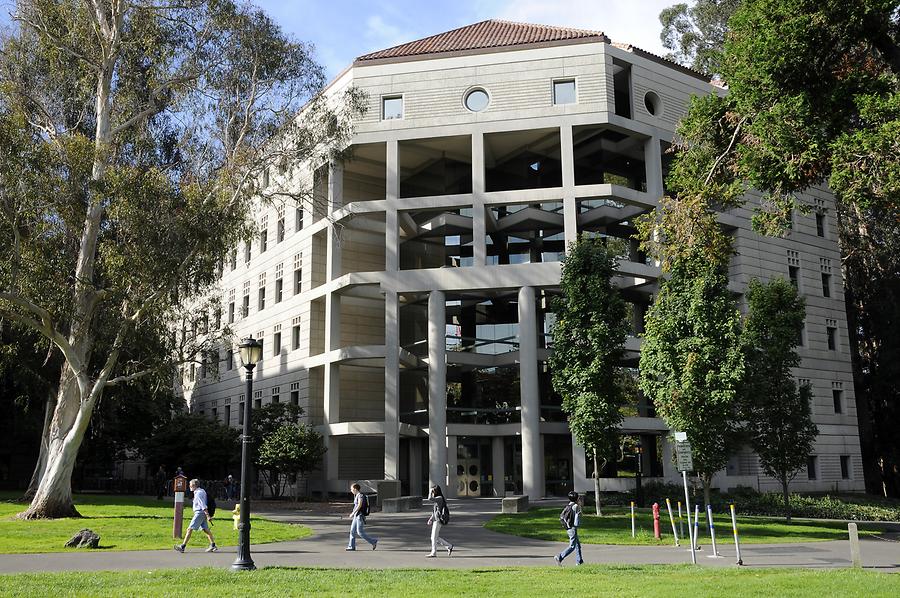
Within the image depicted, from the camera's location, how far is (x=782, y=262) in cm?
4675

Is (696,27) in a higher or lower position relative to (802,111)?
higher

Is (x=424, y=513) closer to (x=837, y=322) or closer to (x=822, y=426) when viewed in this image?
(x=822, y=426)

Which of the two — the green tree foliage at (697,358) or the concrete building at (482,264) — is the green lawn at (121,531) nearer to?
the green tree foliage at (697,358)

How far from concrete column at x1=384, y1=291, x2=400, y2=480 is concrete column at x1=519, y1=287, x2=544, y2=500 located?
6.18 m

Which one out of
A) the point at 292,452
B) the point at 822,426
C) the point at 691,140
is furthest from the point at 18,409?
the point at 822,426

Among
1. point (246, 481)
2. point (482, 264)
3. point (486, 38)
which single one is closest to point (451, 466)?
point (482, 264)

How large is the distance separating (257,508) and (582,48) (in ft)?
89.7

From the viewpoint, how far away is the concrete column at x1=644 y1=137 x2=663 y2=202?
1610 inches

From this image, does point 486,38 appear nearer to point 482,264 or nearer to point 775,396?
point 482,264

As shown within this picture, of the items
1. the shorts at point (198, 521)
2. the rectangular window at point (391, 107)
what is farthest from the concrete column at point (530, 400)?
the shorts at point (198, 521)

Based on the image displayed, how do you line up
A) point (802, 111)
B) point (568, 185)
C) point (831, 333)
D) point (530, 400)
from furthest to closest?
point (831, 333)
point (568, 185)
point (530, 400)
point (802, 111)

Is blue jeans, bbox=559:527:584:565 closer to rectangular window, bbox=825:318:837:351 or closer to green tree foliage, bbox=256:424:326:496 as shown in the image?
green tree foliage, bbox=256:424:326:496

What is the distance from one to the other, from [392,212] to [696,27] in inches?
1273

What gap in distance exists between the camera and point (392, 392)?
128 feet
